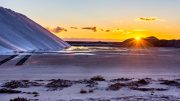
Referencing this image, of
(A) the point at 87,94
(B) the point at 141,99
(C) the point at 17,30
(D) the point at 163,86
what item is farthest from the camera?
(C) the point at 17,30

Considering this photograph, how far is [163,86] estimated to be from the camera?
776 inches

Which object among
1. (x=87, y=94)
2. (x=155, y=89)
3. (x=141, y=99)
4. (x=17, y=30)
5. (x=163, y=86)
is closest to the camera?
(x=141, y=99)

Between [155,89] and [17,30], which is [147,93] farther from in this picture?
[17,30]

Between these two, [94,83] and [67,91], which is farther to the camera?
[94,83]

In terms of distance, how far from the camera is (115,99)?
15367mm

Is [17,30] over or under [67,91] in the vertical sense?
over

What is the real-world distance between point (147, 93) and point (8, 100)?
511 centimetres

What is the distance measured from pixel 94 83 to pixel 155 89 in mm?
3078

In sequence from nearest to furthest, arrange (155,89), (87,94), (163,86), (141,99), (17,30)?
1. (141,99)
2. (87,94)
3. (155,89)
4. (163,86)
5. (17,30)

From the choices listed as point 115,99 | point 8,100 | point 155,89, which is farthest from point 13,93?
point 155,89

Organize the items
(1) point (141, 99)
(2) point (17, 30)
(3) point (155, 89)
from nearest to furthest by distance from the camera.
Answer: (1) point (141, 99)
(3) point (155, 89)
(2) point (17, 30)

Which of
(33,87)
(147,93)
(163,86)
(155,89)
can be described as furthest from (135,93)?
(33,87)

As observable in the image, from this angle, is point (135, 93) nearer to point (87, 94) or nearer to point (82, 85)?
point (87, 94)

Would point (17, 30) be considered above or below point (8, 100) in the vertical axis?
above
